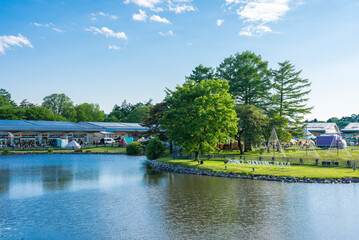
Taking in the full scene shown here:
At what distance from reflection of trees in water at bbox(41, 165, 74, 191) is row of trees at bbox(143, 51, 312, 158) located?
13.8 m

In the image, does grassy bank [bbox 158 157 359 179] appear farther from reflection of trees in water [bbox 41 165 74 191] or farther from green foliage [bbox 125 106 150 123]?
green foliage [bbox 125 106 150 123]

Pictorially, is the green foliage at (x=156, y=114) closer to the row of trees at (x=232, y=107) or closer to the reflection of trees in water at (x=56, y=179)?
the row of trees at (x=232, y=107)

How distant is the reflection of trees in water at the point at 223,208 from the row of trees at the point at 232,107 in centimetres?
936

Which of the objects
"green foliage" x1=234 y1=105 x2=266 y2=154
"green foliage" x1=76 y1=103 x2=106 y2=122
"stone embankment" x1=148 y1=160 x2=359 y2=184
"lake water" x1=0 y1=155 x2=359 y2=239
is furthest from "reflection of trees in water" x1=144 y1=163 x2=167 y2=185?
"green foliage" x1=76 y1=103 x2=106 y2=122

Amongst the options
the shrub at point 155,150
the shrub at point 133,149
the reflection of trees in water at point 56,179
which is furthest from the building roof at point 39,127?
the reflection of trees in water at point 56,179

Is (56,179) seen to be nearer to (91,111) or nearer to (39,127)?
(39,127)

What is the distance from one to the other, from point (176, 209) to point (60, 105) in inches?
4074

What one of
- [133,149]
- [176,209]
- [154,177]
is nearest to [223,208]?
[176,209]

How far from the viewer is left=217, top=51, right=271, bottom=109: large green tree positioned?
55125 mm

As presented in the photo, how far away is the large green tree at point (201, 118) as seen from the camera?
37.0 meters

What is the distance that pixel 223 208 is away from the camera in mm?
19750

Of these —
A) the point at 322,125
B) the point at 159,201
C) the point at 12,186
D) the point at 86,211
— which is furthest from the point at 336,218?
the point at 322,125

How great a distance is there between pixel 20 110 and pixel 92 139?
81.5ft

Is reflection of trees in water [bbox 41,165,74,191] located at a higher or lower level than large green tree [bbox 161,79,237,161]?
lower
